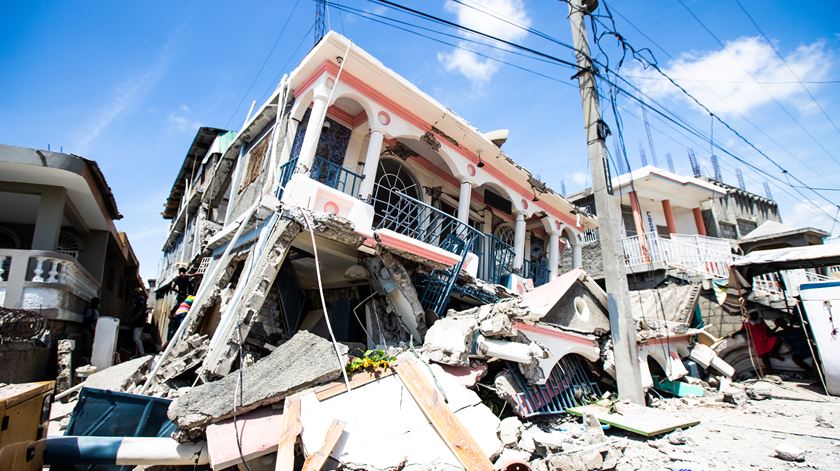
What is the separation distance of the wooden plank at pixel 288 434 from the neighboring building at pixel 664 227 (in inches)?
449

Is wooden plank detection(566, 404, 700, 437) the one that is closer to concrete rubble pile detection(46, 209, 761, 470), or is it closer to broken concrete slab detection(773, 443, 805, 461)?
concrete rubble pile detection(46, 209, 761, 470)

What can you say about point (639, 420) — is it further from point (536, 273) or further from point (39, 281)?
point (39, 281)

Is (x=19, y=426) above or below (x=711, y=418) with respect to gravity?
above

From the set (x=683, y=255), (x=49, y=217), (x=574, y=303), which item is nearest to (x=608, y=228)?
(x=574, y=303)

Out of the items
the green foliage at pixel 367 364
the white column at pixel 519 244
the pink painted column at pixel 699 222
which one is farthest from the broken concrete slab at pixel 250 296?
the pink painted column at pixel 699 222

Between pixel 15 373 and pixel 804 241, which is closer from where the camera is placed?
pixel 15 373

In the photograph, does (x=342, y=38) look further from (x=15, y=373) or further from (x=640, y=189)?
(x=640, y=189)

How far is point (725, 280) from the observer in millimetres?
11719

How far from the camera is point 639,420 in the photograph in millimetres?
4867

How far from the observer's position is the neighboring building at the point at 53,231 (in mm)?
6879

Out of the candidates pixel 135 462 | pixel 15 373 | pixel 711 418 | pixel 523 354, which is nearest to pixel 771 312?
pixel 711 418

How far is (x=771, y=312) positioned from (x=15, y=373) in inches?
605

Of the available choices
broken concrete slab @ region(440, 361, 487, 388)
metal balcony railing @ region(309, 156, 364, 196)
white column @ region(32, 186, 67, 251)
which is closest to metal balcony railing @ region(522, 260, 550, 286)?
metal balcony railing @ region(309, 156, 364, 196)

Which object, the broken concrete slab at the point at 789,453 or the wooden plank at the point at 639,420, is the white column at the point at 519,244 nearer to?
the wooden plank at the point at 639,420
